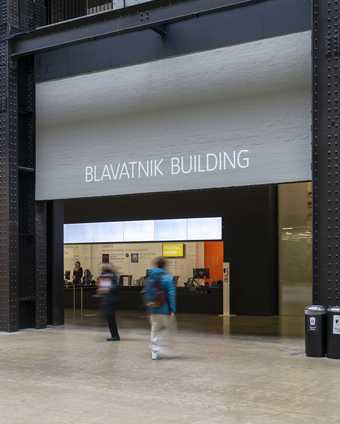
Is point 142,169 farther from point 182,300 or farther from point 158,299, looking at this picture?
point 182,300

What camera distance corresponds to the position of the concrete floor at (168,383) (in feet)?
24.3

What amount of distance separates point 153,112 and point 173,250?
8294mm

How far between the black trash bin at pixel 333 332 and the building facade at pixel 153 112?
442mm

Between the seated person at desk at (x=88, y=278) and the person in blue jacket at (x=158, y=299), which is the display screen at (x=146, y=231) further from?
the person in blue jacket at (x=158, y=299)

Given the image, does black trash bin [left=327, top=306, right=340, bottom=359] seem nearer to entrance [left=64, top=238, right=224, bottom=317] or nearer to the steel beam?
the steel beam

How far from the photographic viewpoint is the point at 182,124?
47.0 ft

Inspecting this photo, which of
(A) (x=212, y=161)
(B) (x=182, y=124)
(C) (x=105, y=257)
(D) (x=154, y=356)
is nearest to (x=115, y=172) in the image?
(B) (x=182, y=124)

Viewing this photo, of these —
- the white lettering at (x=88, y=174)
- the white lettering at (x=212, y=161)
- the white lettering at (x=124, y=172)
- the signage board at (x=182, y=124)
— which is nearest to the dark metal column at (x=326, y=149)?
the signage board at (x=182, y=124)

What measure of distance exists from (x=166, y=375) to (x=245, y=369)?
130 cm

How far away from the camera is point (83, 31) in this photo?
49.1 feet

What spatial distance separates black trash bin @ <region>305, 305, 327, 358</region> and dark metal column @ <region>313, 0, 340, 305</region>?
1.15 ft

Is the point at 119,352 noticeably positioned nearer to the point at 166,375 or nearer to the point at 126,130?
the point at 166,375

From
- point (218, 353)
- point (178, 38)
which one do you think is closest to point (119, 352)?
point (218, 353)

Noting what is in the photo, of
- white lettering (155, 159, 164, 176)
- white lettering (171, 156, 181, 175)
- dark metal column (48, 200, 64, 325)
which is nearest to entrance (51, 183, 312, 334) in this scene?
dark metal column (48, 200, 64, 325)
